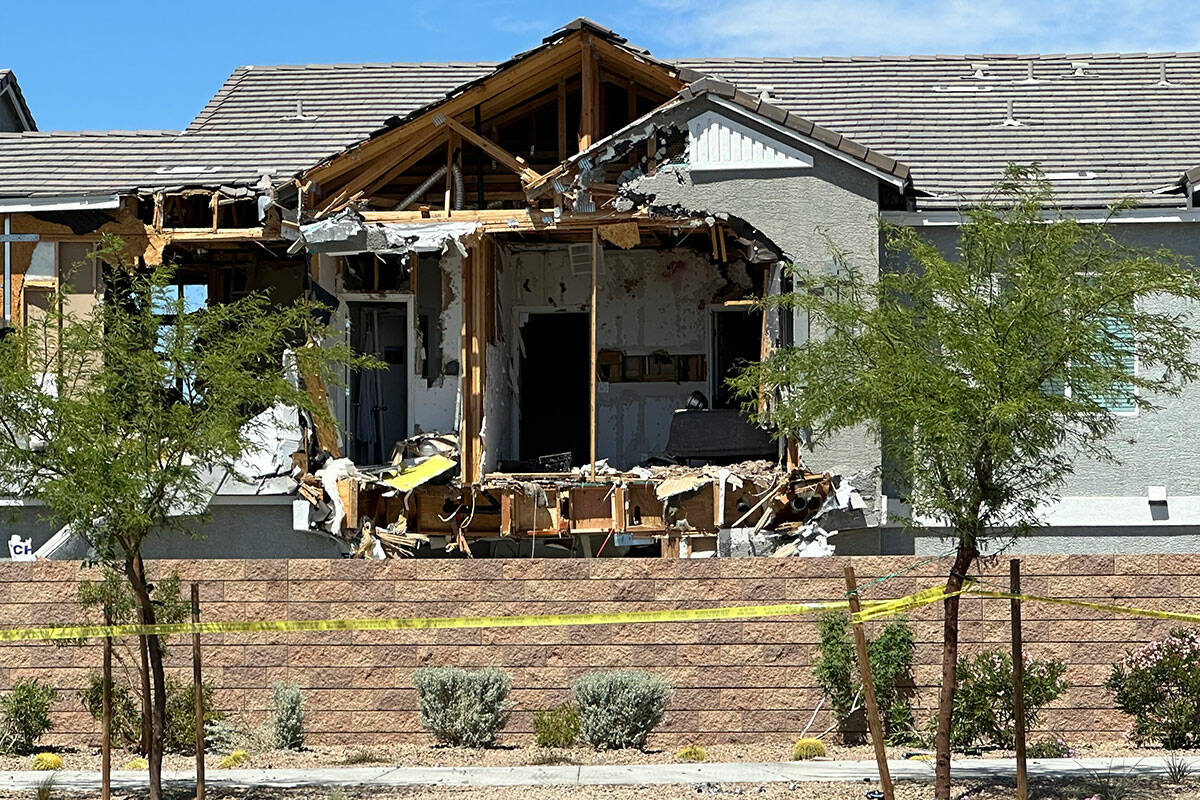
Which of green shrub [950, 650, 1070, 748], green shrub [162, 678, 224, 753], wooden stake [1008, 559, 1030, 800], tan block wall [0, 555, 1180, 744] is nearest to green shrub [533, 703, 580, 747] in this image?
tan block wall [0, 555, 1180, 744]

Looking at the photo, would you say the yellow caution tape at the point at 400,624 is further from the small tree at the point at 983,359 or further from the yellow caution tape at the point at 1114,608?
the small tree at the point at 983,359

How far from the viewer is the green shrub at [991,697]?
1305 cm

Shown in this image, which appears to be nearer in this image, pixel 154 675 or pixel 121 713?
pixel 154 675

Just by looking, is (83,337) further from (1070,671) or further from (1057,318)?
(1070,671)

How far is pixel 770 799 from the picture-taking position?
11242 mm

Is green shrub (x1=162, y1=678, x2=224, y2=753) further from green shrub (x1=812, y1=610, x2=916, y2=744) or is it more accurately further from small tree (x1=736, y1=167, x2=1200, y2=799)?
small tree (x1=736, y1=167, x2=1200, y2=799)

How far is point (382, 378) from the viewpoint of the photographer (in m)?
21.0

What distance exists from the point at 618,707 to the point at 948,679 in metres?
3.45

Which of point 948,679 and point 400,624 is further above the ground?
point 400,624

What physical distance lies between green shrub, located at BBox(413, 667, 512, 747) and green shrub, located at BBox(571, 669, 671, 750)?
764 millimetres

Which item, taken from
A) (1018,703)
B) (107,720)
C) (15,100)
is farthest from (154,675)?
(15,100)

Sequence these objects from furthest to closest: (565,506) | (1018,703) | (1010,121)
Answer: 1. (1010,121)
2. (565,506)
3. (1018,703)

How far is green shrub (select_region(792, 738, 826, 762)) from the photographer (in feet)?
43.2

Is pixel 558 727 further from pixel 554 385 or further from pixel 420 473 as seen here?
pixel 554 385
